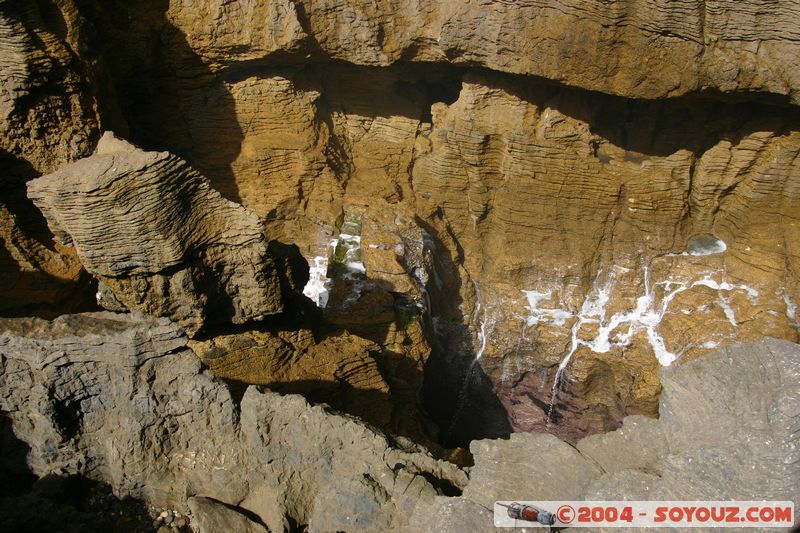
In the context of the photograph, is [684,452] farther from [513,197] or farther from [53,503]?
[513,197]

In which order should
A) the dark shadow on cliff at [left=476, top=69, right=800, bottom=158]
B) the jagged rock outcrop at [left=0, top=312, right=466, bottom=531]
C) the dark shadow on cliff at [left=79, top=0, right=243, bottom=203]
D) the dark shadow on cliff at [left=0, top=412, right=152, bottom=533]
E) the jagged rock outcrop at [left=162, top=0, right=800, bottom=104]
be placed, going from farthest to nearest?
the dark shadow on cliff at [left=79, top=0, right=243, bottom=203] → the dark shadow on cliff at [left=476, top=69, right=800, bottom=158] → the jagged rock outcrop at [left=162, top=0, right=800, bottom=104] → the jagged rock outcrop at [left=0, top=312, right=466, bottom=531] → the dark shadow on cliff at [left=0, top=412, right=152, bottom=533]

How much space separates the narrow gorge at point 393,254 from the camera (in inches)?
213

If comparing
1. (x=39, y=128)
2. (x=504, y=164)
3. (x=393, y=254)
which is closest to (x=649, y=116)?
(x=504, y=164)

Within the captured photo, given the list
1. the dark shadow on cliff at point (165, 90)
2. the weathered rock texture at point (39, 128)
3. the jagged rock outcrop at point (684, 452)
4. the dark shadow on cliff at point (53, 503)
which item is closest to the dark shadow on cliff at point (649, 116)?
the dark shadow on cliff at point (165, 90)

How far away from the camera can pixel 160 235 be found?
7.09 meters

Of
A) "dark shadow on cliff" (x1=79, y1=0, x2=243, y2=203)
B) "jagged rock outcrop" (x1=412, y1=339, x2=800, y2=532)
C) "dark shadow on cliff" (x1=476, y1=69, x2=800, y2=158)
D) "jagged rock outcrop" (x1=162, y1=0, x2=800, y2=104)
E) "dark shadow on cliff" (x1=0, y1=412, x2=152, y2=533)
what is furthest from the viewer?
"dark shadow on cliff" (x1=79, y1=0, x2=243, y2=203)

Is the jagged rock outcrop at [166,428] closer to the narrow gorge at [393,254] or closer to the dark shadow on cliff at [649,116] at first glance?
the narrow gorge at [393,254]

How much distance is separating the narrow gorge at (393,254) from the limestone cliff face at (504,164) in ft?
0.15

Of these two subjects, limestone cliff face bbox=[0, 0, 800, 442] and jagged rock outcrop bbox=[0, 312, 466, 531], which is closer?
jagged rock outcrop bbox=[0, 312, 466, 531]

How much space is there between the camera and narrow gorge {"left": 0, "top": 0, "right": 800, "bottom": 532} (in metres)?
5.40

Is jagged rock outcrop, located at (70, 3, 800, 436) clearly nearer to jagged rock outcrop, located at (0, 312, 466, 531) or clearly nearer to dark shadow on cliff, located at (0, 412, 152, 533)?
jagged rock outcrop, located at (0, 312, 466, 531)

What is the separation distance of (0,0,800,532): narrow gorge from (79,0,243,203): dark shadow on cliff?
0.04 metres

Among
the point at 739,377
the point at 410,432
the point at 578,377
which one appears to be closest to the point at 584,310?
the point at 578,377

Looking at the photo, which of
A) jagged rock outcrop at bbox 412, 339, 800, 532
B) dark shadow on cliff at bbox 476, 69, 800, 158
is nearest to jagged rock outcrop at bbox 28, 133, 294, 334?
jagged rock outcrop at bbox 412, 339, 800, 532
